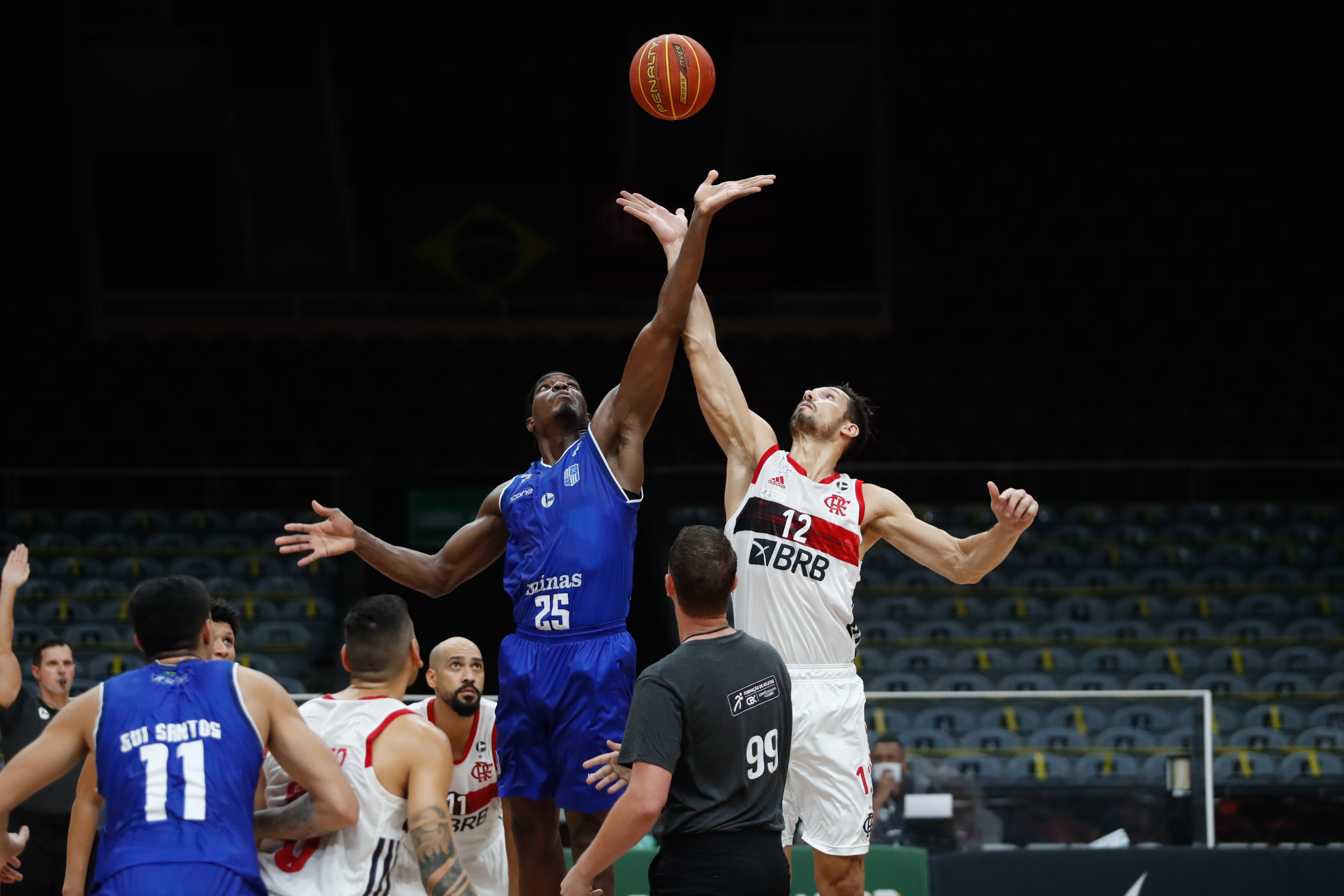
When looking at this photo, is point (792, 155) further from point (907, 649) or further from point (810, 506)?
point (810, 506)

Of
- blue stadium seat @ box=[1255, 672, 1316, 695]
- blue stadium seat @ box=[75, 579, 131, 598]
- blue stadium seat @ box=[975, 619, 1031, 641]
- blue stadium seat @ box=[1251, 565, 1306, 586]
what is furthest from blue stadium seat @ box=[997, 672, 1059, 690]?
blue stadium seat @ box=[75, 579, 131, 598]

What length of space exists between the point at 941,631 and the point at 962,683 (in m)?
1.30

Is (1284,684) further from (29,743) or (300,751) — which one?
(300,751)

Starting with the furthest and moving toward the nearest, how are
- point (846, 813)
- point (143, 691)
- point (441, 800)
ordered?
point (846, 813) < point (441, 800) < point (143, 691)

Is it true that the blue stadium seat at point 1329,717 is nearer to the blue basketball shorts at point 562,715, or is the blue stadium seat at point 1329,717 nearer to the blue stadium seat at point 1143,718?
the blue stadium seat at point 1143,718

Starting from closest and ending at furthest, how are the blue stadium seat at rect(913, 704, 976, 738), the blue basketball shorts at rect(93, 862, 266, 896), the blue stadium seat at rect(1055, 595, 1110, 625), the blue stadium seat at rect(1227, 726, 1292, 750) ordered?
the blue basketball shorts at rect(93, 862, 266, 896), the blue stadium seat at rect(913, 704, 976, 738), the blue stadium seat at rect(1227, 726, 1292, 750), the blue stadium seat at rect(1055, 595, 1110, 625)

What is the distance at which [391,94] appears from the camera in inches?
827

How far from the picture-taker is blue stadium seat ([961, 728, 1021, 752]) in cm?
908

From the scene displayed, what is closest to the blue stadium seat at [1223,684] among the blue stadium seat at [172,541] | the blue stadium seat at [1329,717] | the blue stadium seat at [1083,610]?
the blue stadium seat at [1329,717]

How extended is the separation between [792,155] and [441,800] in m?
17.8

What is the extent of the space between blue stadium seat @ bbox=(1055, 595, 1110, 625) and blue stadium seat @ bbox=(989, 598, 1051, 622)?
13 centimetres

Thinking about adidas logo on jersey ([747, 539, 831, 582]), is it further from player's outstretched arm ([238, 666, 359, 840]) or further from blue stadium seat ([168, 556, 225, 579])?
blue stadium seat ([168, 556, 225, 579])

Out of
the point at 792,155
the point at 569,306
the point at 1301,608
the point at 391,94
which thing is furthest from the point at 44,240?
the point at 1301,608

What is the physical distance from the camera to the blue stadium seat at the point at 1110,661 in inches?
492
